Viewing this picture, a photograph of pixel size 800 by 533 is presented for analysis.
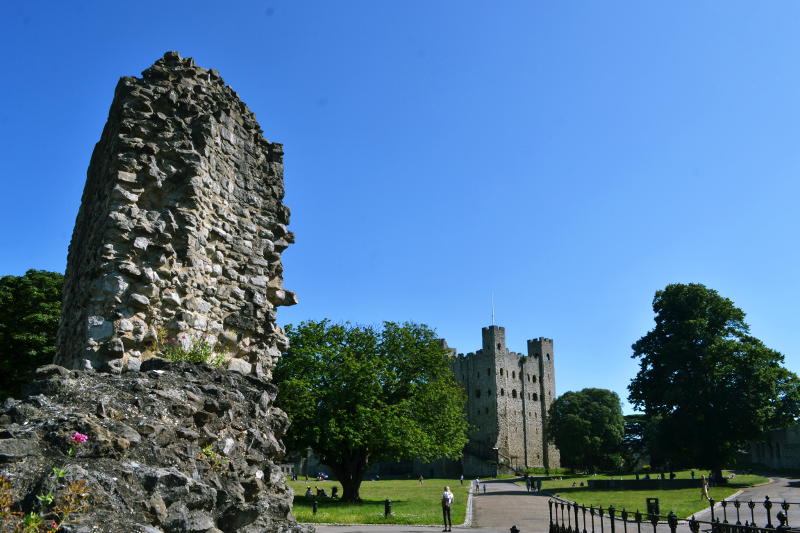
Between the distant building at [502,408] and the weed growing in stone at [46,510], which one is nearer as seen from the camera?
the weed growing in stone at [46,510]

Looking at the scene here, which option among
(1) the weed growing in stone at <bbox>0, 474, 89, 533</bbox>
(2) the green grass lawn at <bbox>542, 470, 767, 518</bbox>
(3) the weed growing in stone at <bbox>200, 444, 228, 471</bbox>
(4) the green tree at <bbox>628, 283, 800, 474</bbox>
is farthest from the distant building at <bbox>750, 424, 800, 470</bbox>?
(1) the weed growing in stone at <bbox>0, 474, 89, 533</bbox>

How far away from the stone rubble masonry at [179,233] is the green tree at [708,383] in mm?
35724

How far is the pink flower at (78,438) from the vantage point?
363cm

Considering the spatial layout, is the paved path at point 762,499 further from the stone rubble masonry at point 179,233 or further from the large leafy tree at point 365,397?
the large leafy tree at point 365,397

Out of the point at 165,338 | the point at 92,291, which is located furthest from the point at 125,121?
the point at 165,338

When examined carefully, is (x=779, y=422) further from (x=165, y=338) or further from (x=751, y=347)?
(x=165, y=338)

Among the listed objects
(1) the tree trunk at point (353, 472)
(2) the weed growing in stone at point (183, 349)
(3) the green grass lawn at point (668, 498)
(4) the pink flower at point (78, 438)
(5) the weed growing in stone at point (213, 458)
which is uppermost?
(2) the weed growing in stone at point (183, 349)

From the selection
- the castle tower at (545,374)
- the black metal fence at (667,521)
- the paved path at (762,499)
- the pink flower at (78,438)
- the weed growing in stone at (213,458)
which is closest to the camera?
the pink flower at (78,438)

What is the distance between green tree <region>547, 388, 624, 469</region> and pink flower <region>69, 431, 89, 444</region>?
72.2 m

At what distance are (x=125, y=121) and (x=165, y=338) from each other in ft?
8.75

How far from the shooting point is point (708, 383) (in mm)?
37875

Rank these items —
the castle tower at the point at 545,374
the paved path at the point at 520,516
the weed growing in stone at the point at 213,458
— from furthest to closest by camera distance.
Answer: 1. the castle tower at the point at 545,374
2. the paved path at the point at 520,516
3. the weed growing in stone at the point at 213,458

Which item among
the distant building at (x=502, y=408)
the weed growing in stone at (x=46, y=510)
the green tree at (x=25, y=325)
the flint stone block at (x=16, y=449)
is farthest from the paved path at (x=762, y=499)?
the distant building at (x=502, y=408)

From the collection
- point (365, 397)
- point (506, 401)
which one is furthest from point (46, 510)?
point (506, 401)
